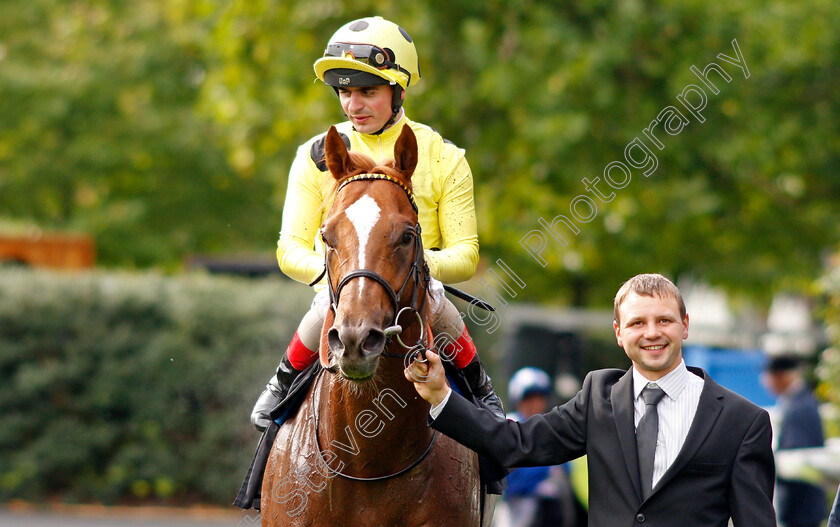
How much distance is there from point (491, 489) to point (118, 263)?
16788 millimetres

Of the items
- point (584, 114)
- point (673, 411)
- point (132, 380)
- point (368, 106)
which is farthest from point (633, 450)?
point (584, 114)

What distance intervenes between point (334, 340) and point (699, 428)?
4.50 feet

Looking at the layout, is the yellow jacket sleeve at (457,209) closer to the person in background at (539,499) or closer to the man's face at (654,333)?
the man's face at (654,333)

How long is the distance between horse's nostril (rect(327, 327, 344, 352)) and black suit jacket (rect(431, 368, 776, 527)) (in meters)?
0.59

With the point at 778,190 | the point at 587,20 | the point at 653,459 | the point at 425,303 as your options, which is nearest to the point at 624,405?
the point at 653,459

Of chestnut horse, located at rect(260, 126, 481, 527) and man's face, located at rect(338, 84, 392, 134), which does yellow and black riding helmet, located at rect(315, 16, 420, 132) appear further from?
chestnut horse, located at rect(260, 126, 481, 527)

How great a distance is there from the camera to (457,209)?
4.91 m

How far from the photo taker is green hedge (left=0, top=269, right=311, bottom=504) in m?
13.1

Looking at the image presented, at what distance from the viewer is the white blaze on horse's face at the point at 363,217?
391 cm

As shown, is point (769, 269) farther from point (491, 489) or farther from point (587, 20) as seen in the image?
point (491, 489)

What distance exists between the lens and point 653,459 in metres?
3.92

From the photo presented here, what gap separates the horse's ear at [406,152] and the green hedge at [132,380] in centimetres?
942

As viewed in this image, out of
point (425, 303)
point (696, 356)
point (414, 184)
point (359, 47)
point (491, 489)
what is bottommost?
point (491, 489)

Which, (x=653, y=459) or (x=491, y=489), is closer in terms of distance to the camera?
(x=653, y=459)
